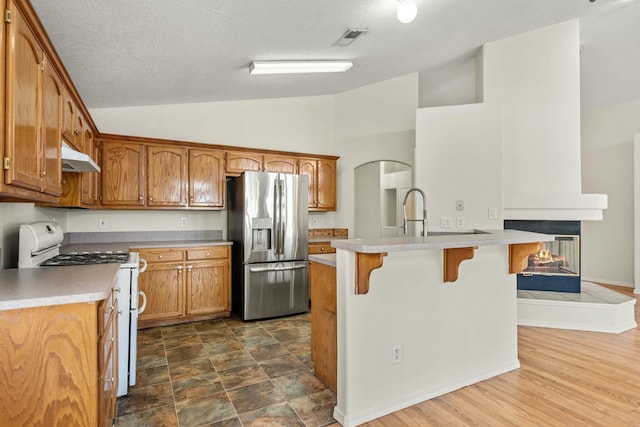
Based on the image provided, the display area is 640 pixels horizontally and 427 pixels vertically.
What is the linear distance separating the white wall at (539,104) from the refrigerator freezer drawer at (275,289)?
267cm

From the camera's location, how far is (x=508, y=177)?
13.5ft

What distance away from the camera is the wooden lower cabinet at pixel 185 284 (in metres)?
3.76

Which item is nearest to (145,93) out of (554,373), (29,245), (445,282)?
(29,245)

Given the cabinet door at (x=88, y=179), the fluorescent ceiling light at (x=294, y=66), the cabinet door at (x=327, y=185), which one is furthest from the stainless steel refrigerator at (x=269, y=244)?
the cabinet door at (x=88, y=179)

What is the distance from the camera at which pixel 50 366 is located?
4.29 ft

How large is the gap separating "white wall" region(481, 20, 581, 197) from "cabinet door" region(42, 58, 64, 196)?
4.16m

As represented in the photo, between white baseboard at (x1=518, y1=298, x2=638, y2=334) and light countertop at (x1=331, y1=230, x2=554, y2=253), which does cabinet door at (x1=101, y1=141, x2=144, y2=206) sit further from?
white baseboard at (x1=518, y1=298, x2=638, y2=334)

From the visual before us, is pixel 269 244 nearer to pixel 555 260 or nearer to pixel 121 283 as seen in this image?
pixel 121 283

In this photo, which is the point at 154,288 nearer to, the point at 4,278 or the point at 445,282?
the point at 4,278

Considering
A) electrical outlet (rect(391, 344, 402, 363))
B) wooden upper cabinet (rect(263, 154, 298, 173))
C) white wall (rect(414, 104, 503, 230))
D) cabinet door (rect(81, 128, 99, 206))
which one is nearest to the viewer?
electrical outlet (rect(391, 344, 402, 363))

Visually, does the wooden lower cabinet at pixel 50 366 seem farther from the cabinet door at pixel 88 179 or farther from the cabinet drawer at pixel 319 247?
the cabinet drawer at pixel 319 247

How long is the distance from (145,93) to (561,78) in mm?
4552

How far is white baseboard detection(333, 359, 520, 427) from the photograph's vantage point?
2027mm

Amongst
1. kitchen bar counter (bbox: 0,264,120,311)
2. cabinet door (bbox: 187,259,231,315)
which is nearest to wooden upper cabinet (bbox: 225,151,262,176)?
cabinet door (bbox: 187,259,231,315)
